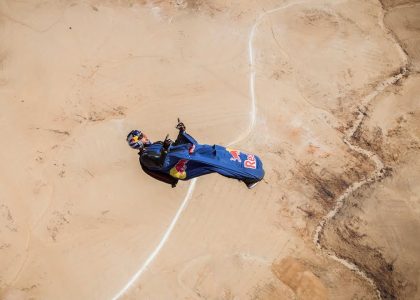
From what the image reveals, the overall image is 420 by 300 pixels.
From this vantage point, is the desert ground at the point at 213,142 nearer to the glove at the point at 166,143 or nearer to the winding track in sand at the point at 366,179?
the winding track in sand at the point at 366,179

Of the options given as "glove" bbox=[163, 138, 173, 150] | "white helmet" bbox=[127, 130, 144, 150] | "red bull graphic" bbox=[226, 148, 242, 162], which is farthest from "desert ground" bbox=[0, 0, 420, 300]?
"glove" bbox=[163, 138, 173, 150]

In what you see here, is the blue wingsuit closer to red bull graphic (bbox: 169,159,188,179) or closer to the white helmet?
red bull graphic (bbox: 169,159,188,179)

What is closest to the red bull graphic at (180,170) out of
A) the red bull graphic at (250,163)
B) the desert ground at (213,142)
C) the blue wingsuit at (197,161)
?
the blue wingsuit at (197,161)

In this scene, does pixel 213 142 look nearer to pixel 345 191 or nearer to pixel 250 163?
pixel 250 163

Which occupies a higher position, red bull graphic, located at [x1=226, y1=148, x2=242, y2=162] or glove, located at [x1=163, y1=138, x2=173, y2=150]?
glove, located at [x1=163, y1=138, x2=173, y2=150]

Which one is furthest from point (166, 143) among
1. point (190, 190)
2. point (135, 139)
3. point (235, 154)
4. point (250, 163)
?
point (250, 163)

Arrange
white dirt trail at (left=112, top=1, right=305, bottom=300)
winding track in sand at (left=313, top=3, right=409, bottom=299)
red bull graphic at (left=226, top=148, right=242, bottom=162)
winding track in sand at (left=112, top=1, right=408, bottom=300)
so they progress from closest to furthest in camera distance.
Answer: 1. white dirt trail at (left=112, top=1, right=305, bottom=300)
2. winding track in sand at (left=112, top=1, right=408, bottom=300)
3. winding track in sand at (left=313, top=3, right=409, bottom=299)
4. red bull graphic at (left=226, top=148, right=242, bottom=162)

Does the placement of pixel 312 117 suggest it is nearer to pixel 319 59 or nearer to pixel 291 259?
pixel 319 59
